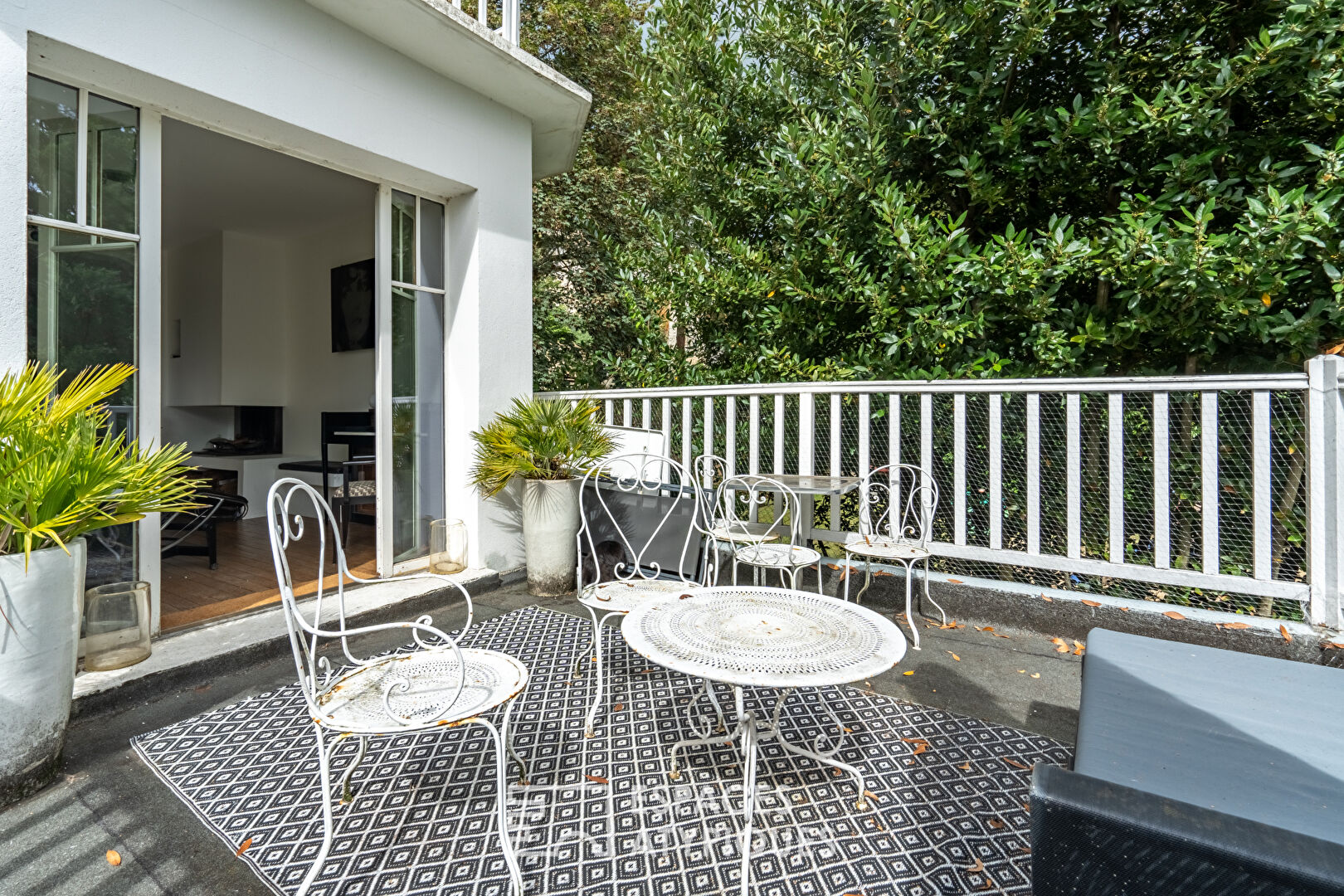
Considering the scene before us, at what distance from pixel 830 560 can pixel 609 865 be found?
2.71m

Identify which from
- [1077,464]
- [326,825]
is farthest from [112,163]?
[1077,464]

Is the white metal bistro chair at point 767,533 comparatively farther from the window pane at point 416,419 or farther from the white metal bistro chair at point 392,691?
the window pane at point 416,419

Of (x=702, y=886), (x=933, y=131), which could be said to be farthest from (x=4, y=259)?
(x=933, y=131)

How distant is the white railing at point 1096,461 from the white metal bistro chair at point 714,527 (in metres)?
0.17

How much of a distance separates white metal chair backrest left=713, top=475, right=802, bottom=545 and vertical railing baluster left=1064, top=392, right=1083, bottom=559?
1.41 metres

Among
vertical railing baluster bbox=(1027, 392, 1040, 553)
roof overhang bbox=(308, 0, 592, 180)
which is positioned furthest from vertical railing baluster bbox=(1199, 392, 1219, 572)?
roof overhang bbox=(308, 0, 592, 180)

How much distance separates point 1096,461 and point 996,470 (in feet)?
2.21

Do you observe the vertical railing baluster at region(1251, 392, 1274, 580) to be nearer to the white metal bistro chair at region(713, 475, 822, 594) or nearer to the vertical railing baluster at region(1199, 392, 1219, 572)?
the vertical railing baluster at region(1199, 392, 1219, 572)

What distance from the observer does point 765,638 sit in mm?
1775

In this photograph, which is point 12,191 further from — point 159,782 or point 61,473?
point 159,782

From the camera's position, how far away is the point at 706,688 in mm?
2512

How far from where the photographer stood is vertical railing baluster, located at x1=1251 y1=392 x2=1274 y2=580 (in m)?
2.85

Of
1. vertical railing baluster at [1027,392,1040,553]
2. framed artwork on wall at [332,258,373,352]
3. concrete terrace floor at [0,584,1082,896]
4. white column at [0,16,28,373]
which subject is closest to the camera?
concrete terrace floor at [0,584,1082,896]

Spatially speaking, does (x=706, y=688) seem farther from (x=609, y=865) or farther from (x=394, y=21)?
(x=394, y=21)
